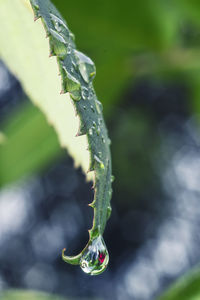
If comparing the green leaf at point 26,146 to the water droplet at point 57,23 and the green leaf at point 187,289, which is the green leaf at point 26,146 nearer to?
the green leaf at point 187,289

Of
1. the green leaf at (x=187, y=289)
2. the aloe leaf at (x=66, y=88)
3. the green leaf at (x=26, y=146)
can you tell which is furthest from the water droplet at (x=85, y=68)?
the green leaf at (x=26, y=146)

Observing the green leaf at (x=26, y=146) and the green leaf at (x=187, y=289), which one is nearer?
the green leaf at (x=187, y=289)

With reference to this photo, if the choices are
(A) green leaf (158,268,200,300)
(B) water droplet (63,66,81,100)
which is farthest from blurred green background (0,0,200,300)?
(B) water droplet (63,66,81,100)

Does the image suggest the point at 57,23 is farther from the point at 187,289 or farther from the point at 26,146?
the point at 26,146

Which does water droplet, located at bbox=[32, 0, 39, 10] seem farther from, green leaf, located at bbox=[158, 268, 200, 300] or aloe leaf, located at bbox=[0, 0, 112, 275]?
green leaf, located at bbox=[158, 268, 200, 300]

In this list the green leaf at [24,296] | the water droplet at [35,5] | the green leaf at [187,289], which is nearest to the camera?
the water droplet at [35,5]

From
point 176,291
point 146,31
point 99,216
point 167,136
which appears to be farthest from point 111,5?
point 167,136
